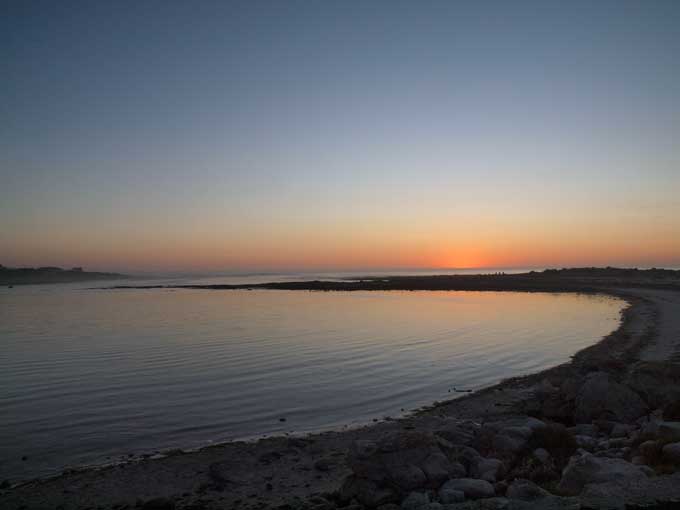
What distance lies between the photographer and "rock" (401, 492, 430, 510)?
6.29 meters

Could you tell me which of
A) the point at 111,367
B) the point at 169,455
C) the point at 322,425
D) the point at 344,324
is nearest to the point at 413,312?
the point at 344,324

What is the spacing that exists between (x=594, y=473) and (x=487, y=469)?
5.15 feet

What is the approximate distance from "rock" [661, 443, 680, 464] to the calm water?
20.3 feet

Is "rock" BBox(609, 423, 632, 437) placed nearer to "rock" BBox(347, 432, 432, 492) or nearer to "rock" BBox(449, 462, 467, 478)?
"rock" BBox(449, 462, 467, 478)

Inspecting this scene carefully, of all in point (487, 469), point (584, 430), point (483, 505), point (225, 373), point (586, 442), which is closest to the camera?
point (483, 505)

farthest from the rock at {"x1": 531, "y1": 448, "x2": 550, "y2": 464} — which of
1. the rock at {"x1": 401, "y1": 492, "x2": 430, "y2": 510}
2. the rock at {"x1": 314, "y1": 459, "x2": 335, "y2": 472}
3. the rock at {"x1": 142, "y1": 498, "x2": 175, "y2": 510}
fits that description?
the rock at {"x1": 142, "y1": 498, "x2": 175, "y2": 510}

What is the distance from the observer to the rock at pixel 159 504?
7.06 m

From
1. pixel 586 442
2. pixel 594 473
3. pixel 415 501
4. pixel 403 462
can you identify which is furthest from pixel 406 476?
pixel 586 442

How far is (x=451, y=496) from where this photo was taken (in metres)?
6.37

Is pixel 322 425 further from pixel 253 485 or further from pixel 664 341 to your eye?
pixel 664 341

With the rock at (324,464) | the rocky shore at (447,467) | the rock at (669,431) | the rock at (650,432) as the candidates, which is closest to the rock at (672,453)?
the rocky shore at (447,467)

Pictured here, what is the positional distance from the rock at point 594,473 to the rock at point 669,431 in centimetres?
121

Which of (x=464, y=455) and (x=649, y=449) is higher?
(x=649, y=449)

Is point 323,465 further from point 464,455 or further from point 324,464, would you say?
point 464,455
